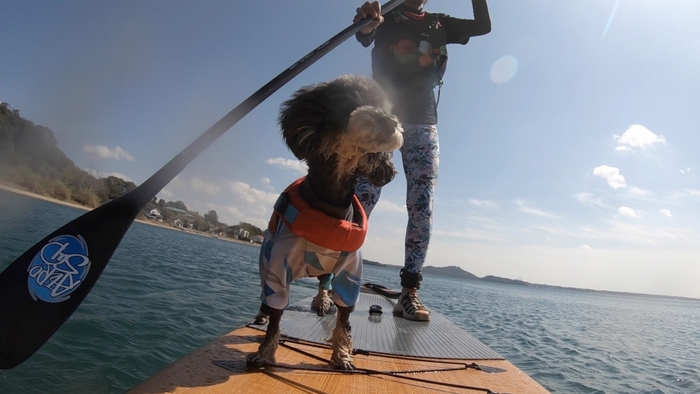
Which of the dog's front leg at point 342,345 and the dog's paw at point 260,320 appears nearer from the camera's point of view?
the dog's front leg at point 342,345

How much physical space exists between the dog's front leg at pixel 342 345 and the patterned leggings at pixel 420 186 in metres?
1.35

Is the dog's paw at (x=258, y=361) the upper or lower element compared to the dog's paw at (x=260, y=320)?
lower

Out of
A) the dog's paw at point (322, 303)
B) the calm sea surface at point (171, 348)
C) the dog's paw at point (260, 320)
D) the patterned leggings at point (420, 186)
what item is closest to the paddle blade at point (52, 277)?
the calm sea surface at point (171, 348)

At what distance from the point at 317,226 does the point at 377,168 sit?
19.0 inches

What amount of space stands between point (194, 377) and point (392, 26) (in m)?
3.10

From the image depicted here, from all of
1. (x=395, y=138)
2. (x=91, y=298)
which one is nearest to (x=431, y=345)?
(x=395, y=138)

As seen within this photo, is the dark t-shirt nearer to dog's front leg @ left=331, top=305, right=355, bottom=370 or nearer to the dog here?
the dog

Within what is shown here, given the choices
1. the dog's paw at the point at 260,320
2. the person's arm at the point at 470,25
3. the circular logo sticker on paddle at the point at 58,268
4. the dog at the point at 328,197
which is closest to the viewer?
the circular logo sticker on paddle at the point at 58,268

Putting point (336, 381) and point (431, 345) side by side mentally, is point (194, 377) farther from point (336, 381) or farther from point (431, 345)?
point (431, 345)

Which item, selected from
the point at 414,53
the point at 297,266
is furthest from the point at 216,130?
the point at 414,53

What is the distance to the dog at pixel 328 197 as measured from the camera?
1.79m

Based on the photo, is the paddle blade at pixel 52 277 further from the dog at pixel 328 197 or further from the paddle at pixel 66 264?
the dog at pixel 328 197

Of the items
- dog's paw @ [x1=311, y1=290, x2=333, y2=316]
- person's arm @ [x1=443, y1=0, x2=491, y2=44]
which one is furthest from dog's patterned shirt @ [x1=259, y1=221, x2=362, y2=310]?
person's arm @ [x1=443, y1=0, x2=491, y2=44]

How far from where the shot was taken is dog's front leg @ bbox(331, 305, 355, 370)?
73.6 inches
